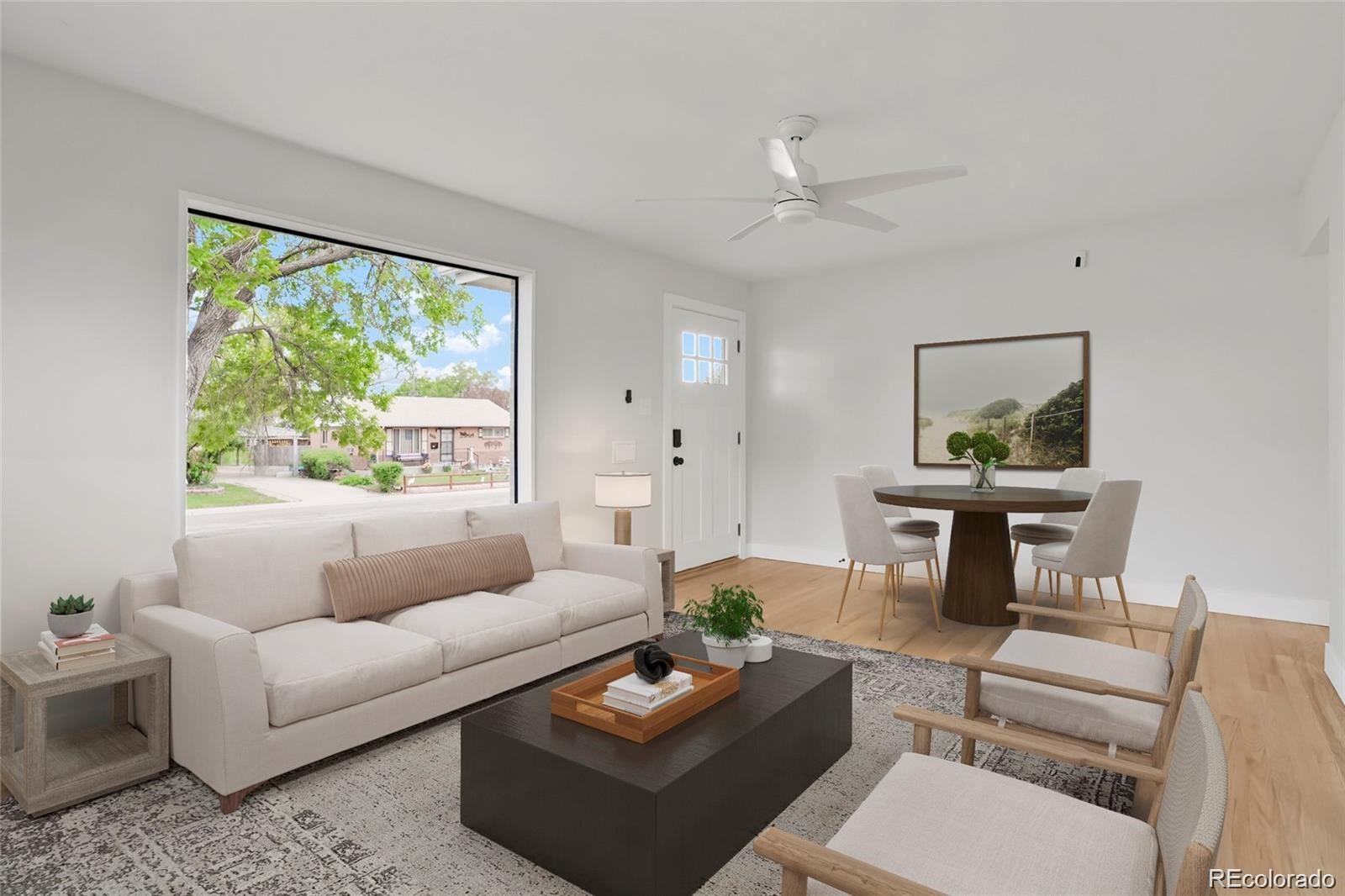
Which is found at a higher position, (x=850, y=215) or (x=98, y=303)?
(x=850, y=215)

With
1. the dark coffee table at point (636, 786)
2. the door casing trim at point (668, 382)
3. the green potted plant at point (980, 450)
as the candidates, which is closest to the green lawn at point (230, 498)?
the dark coffee table at point (636, 786)

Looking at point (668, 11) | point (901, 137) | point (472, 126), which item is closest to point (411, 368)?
point (472, 126)

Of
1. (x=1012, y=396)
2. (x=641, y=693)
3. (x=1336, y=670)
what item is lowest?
(x=1336, y=670)

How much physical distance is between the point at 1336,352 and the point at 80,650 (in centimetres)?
525

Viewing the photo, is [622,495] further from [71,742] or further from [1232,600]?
[1232,600]

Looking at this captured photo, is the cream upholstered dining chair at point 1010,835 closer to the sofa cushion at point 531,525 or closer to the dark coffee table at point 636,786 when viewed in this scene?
the dark coffee table at point 636,786

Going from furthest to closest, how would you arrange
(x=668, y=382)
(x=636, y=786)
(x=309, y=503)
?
1. (x=668, y=382)
2. (x=309, y=503)
3. (x=636, y=786)

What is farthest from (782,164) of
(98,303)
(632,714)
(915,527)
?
(915,527)

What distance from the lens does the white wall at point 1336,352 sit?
320 centimetres

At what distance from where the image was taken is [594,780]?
1.84 meters

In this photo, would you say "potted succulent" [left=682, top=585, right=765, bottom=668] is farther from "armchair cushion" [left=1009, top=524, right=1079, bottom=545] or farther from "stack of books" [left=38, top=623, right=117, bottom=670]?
"armchair cushion" [left=1009, top=524, right=1079, bottom=545]

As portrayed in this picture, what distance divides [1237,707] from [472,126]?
13.7ft

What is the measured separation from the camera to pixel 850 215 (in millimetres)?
3244

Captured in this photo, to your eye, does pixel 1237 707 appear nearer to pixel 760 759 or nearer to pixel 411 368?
pixel 760 759
